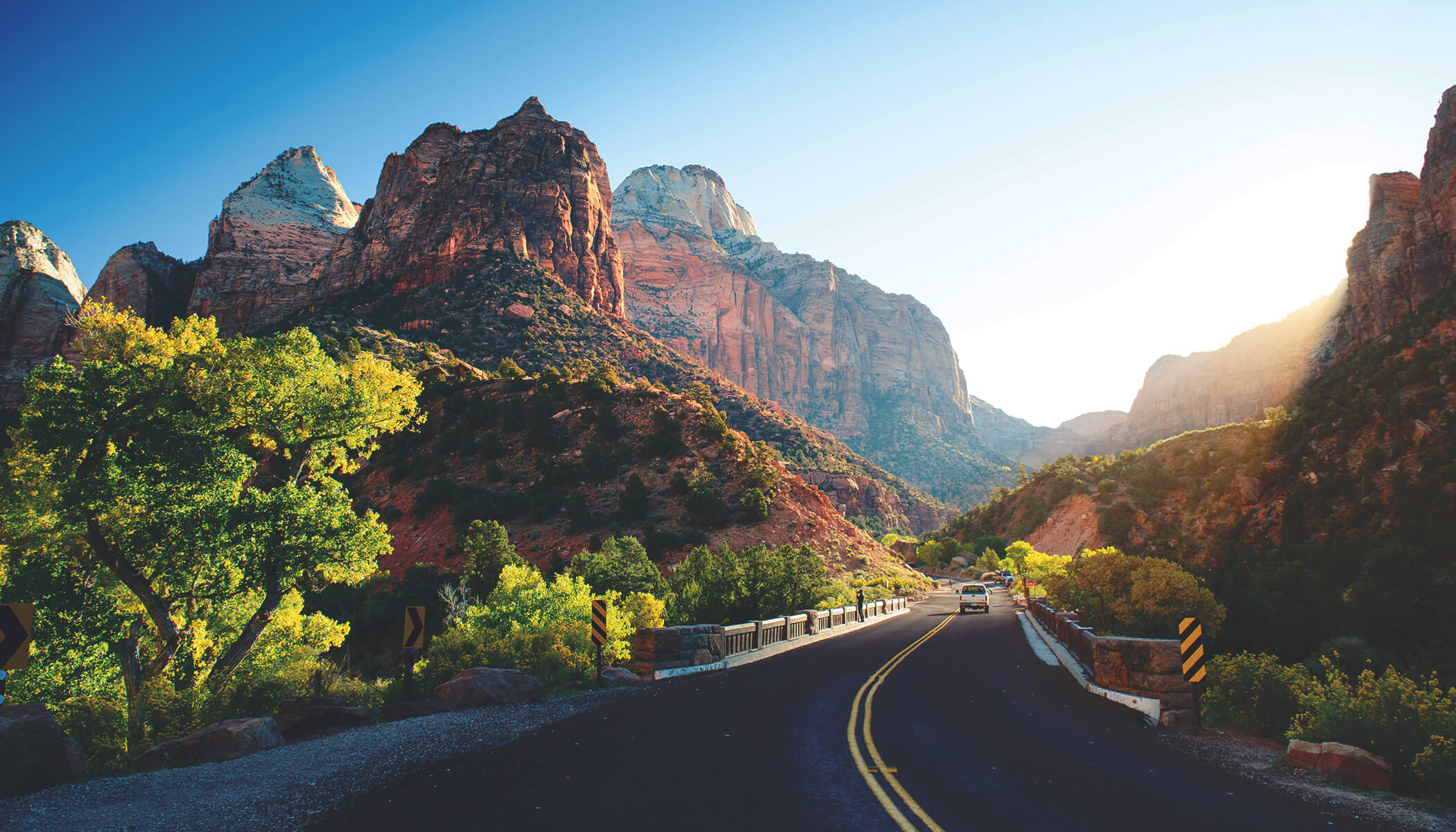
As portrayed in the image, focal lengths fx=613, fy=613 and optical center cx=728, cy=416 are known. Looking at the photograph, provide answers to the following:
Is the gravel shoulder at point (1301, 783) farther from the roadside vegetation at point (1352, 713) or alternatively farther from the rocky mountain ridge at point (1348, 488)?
the rocky mountain ridge at point (1348, 488)

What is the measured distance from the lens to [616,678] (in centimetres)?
1366

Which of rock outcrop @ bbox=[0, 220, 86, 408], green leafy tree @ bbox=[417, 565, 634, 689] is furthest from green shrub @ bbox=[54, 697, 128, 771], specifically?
rock outcrop @ bbox=[0, 220, 86, 408]

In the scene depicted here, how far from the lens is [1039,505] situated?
81.8m

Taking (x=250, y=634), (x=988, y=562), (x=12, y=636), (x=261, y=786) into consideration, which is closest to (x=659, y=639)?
(x=250, y=634)

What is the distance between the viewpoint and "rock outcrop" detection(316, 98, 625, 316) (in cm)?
9238

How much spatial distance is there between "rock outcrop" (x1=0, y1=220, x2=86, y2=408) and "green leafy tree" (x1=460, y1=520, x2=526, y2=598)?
72.8 metres

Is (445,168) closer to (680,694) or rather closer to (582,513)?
(582,513)

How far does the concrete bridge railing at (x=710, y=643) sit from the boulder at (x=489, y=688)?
9.34ft

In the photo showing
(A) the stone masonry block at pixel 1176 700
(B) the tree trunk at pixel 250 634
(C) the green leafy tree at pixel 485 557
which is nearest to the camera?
(A) the stone masonry block at pixel 1176 700

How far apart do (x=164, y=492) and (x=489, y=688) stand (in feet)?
26.1

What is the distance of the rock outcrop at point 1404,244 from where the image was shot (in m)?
50.6

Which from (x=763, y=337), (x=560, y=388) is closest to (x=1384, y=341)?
(x=560, y=388)

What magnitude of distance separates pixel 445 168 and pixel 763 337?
107315 mm

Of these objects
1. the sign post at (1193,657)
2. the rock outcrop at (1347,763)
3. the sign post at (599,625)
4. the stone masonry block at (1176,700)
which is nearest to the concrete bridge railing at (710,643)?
the sign post at (599,625)
